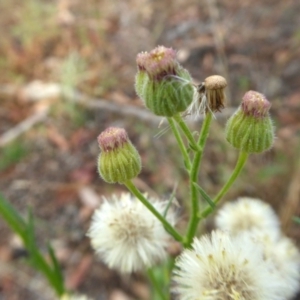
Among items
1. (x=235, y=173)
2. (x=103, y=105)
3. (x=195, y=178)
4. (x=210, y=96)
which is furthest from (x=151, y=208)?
(x=103, y=105)

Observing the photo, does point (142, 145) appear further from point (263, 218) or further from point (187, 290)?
point (187, 290)

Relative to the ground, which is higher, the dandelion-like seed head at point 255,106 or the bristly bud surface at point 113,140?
the bristly bud surface at point 113,140

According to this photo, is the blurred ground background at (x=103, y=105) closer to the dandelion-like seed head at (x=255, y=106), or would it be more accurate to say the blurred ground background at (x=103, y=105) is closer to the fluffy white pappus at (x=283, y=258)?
the fluffy white pappus at (x=283, y=258)

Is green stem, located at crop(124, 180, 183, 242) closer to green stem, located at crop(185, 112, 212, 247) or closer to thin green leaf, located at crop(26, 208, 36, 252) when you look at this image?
green stem, located at crop(185, 112, 212, 247)

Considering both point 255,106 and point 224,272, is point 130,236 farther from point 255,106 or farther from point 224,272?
point 255,106

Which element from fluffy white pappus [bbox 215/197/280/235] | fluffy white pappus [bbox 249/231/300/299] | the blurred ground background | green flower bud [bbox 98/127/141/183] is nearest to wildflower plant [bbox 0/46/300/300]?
green flower bud [bbox 98/127/141/183]

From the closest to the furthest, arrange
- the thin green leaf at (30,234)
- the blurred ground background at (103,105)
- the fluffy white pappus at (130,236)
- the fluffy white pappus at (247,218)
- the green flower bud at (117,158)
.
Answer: the green flower bud at (117,158)
the fluffy white pappus at (130,236)
the thin green leaf at (30,234)
the fluffy white pappus at (247,218)
the blurred ground background at (103,105)

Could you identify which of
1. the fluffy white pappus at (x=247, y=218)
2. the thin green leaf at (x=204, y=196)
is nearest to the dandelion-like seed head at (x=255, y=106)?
the thin green leaf at (x=204, y=196)
